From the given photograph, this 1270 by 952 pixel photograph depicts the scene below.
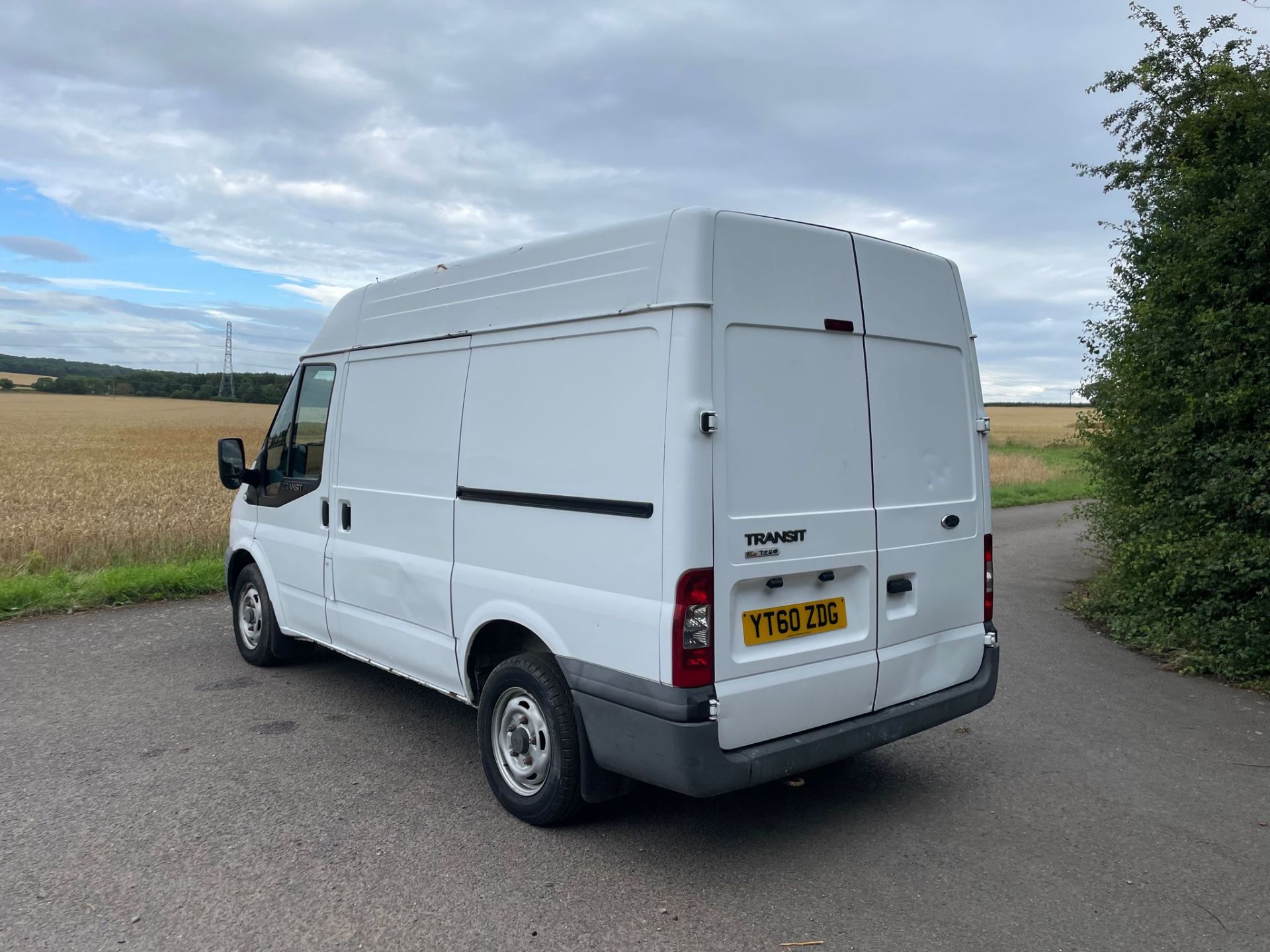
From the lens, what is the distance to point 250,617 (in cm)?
647

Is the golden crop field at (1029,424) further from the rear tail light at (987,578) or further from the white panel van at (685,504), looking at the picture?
the white panel van at (685,504)

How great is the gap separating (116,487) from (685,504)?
47.1 ft

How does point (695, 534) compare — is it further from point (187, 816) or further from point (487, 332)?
point (187, 816)

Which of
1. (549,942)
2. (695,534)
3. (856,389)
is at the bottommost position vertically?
(549,942)

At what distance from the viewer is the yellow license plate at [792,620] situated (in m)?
3.45

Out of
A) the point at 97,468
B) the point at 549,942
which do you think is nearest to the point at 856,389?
the point at 549,942

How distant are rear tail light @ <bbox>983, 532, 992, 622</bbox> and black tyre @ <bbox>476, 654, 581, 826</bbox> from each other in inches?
80.8

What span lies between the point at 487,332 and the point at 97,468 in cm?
1833

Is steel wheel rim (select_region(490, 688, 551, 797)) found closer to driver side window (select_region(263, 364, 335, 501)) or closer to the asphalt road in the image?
the asphalt road

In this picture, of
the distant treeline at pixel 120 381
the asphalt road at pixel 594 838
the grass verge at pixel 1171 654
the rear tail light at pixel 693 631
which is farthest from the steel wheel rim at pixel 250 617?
the distant treeline at pixel 120 381

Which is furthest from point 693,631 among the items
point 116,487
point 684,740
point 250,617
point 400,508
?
point 116,487

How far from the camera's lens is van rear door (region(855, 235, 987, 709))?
12.9 feet

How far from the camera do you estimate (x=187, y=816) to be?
13.0 ft

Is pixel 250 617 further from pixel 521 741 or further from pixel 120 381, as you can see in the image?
pixel 120 381
